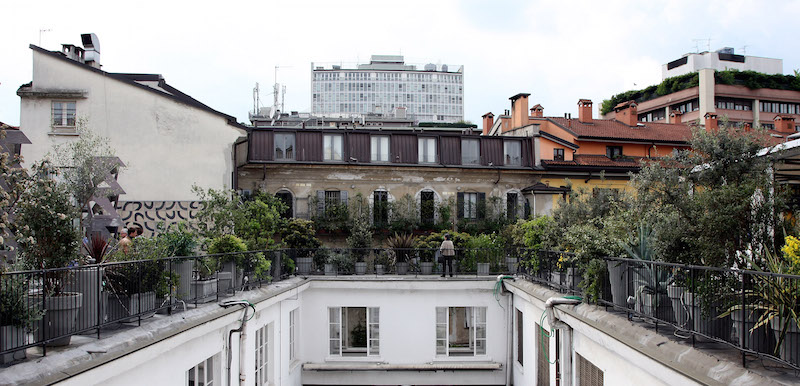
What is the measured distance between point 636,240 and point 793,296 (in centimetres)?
438

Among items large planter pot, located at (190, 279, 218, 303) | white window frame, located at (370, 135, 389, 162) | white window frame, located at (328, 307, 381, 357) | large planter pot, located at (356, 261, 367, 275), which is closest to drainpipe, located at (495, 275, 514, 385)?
white window frame, located at (328, 307, 381, 357)

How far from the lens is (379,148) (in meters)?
27.6

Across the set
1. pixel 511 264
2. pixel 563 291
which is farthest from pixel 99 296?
pixel 511 264

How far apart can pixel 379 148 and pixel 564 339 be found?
17566mm

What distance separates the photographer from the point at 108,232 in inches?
608

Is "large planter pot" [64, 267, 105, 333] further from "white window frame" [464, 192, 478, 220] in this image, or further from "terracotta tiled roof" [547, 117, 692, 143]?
"terracotta tiled roof" [547, 117, 692, 143]

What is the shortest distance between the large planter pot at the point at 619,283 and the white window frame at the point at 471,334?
362 inches

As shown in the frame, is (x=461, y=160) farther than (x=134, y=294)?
Yes

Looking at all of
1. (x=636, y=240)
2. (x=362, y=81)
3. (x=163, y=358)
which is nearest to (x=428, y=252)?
(x=636, y=240)

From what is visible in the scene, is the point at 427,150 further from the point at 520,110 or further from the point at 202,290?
the point at 202,290

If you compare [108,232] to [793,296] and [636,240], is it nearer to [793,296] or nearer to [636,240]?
[636,240]

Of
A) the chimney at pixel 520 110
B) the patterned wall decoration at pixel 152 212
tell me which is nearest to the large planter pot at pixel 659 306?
the patterned wall decoration at pixel 152 212

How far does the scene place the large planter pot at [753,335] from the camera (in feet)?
20.1

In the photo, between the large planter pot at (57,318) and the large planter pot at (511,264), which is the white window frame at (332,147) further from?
the large planter pot at (57,318)
